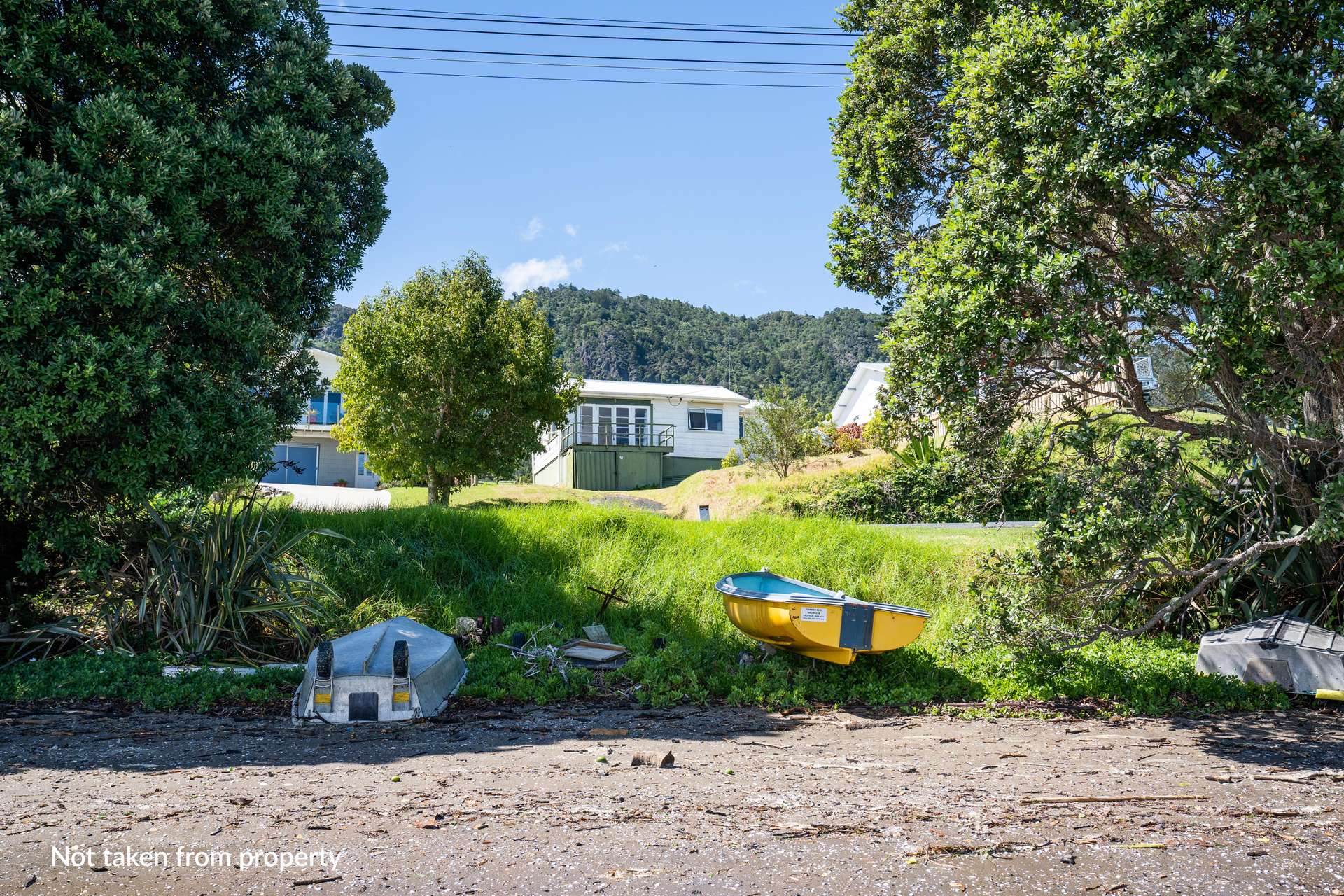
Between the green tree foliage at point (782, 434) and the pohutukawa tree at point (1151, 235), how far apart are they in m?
13.0

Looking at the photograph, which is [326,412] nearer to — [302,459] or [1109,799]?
[302,459]

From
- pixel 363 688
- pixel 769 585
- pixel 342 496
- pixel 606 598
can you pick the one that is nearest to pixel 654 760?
pixel 363 688

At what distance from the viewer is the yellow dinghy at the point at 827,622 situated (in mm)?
8500

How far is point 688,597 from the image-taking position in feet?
36.9

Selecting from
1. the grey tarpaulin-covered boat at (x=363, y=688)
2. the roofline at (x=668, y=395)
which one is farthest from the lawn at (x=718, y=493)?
the grey tarpaulin-covered boat at (x=363, y=688)

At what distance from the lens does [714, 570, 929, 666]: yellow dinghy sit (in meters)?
8.50

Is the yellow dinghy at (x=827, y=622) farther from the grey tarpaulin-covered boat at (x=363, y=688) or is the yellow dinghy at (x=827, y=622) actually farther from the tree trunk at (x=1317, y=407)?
the tree trunk at (x=1317, y=407)

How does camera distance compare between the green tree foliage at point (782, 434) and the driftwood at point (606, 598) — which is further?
the green tree foliage at point (782, 434)

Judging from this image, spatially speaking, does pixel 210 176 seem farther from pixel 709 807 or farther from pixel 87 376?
pixel 709 807

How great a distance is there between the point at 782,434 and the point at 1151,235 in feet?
47.2

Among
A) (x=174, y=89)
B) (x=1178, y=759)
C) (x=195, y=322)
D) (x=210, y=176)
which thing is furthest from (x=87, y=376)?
(x=1178, y=759)

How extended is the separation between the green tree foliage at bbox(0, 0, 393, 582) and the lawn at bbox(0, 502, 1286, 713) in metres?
2.00

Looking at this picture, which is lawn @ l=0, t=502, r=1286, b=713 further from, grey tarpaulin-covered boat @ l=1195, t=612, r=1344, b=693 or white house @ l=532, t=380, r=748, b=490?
white house @ l=532, t=380, r=748, b=490

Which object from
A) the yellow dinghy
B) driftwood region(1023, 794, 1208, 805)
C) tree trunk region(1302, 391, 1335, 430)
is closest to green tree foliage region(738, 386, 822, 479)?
the yellow dinghy
